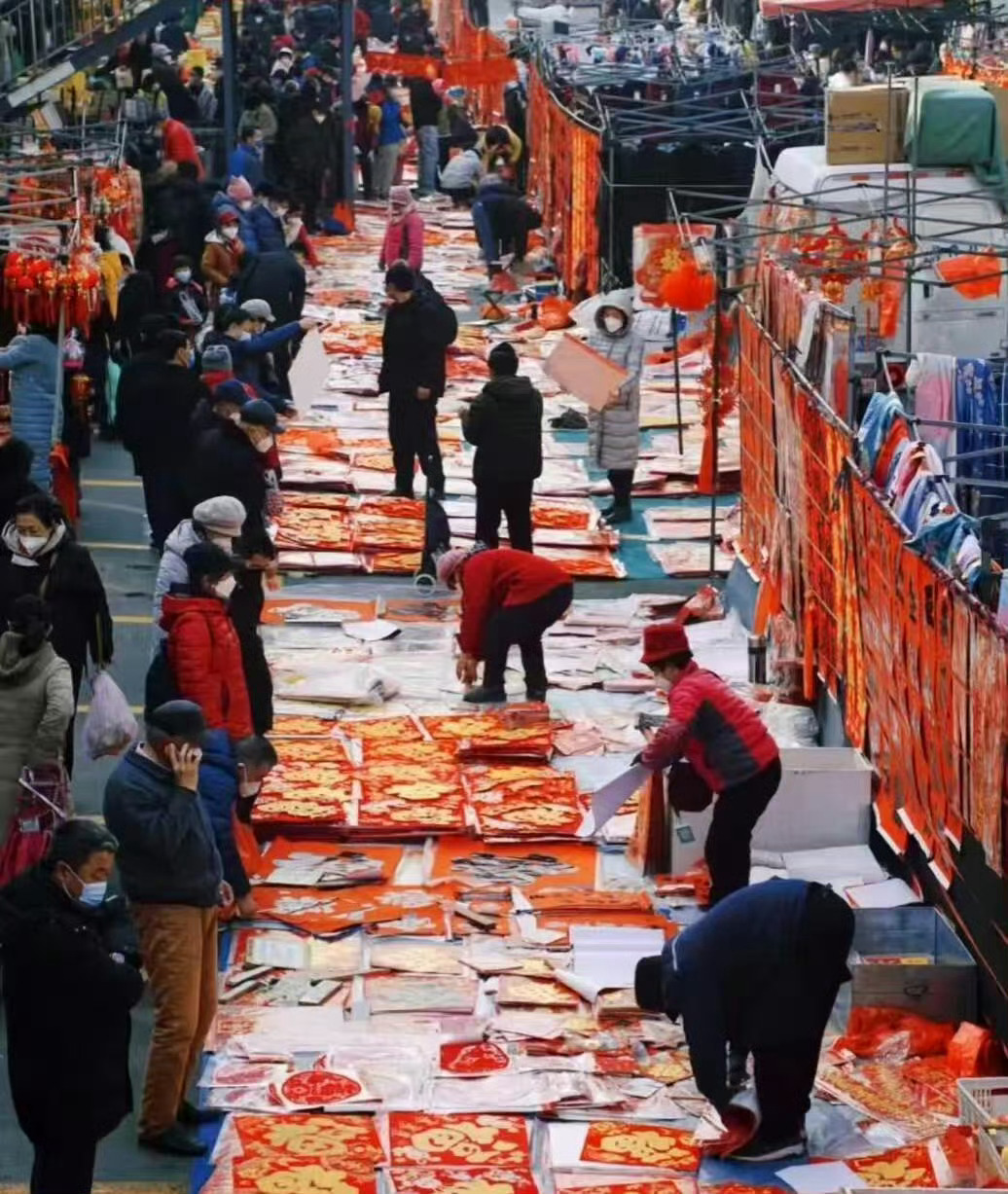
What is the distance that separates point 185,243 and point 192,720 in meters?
15.1

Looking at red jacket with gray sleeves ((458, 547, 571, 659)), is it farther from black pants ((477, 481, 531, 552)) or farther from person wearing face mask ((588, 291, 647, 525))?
person wearing face mask ((588, 291, 647, 525))

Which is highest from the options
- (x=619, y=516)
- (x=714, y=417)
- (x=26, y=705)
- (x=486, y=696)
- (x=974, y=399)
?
(x=974, y=399)

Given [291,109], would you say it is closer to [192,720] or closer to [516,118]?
[516,118]

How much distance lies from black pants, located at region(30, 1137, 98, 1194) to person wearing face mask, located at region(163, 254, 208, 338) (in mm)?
12201

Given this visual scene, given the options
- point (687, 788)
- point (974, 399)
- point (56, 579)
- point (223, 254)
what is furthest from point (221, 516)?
point (223, 254)

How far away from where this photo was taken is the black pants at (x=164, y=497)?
16844 mm

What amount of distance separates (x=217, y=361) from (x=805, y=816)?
5.66 meters

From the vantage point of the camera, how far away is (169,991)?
32.4 feet

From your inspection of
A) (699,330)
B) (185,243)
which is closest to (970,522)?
(699,330)

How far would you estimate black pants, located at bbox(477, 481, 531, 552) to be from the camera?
1667 centimetres

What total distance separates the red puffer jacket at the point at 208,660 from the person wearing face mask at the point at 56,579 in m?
0.53

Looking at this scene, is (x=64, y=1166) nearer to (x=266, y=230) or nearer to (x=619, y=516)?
(x=619, y=516)

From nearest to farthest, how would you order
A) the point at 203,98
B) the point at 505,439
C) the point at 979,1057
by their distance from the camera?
the point at 979,1057
the point at 505,439
the point at 203,98

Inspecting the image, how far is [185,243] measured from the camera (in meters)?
24.2
